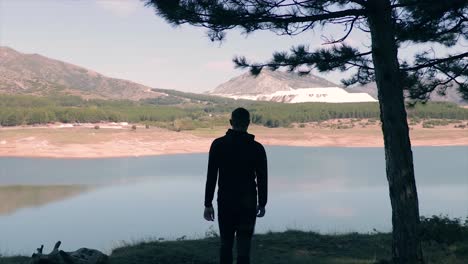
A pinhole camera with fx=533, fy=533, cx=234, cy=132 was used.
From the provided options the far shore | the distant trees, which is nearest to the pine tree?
the far shore

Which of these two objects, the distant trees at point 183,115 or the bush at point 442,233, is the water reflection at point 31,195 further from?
the distant trees at point 183,115

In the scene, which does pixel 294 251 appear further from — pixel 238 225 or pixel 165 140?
pixel 165 140

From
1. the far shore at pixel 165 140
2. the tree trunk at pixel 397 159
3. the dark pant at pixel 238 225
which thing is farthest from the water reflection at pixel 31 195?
the far shore at pixel 165 140

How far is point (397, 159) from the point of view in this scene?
6.05 m

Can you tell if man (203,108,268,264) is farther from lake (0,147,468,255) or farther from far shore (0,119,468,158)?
far shore (0,119,468,158)

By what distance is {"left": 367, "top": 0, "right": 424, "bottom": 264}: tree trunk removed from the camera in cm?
605

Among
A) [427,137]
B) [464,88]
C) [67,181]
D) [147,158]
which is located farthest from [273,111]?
[464,88]

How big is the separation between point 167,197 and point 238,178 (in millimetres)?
25139

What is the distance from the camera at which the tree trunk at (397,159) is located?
19.9 feet

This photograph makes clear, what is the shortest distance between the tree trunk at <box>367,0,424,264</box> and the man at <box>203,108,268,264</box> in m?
2.34

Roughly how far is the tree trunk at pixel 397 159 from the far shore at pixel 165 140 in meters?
56.9

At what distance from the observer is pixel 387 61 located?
621cm

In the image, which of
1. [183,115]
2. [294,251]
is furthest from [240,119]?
[183,115]

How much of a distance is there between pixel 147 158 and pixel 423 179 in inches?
1283
